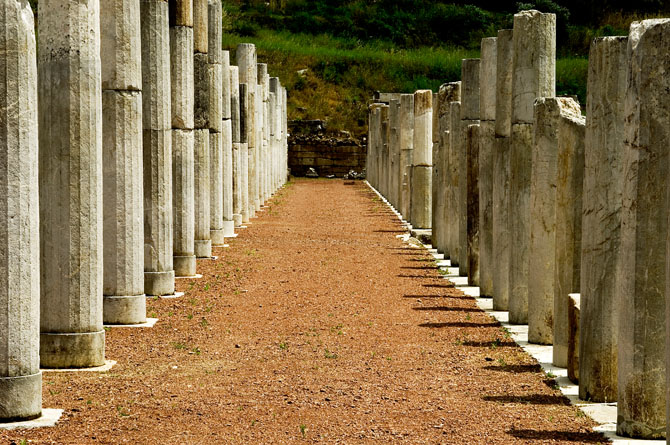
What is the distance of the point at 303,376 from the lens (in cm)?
878

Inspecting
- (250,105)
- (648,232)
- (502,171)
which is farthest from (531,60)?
(250,105)

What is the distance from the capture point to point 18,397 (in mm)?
7250

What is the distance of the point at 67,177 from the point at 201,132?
844 centimetres

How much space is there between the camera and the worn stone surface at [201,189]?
1748cm

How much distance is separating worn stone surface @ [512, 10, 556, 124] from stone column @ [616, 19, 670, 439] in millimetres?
4726

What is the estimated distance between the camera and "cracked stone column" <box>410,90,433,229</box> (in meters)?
24.0

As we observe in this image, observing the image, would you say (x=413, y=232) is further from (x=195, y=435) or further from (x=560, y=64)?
(x=560, y=64)

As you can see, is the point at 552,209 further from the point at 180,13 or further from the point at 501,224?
the point at 180,13

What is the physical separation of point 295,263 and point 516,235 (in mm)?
6378

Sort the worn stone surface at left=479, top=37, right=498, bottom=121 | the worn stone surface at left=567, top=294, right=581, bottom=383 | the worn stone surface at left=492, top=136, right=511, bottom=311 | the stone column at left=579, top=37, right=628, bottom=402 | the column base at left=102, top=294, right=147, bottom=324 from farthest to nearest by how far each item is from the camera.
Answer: the worn stone surface at left=479, top=37, right=498, bottom=121
the worn stone surface at left=492, top=136, right=511, bottom=311
the column base at left=102, top=294, right=147, bottom=324
the worn stone surface at left=567, top=294, right=581, bottom=383
the stone column at left=579, top=37, right=628, bottom=402

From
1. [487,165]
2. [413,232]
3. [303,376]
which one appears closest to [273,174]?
[413,232]

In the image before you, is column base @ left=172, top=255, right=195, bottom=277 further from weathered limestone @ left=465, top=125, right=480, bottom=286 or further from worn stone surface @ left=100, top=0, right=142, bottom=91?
worn stone surface @ left=100, top=0, right=142, bottom=91

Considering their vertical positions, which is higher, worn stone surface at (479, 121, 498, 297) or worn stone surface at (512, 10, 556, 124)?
worn stone surface at (512, 10, 556, 124)

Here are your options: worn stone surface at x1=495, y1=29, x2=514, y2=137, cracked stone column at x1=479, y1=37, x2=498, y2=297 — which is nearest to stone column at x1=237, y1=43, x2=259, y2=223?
cracked stone column at x1=479, y1=37, x2=498, y2=297
